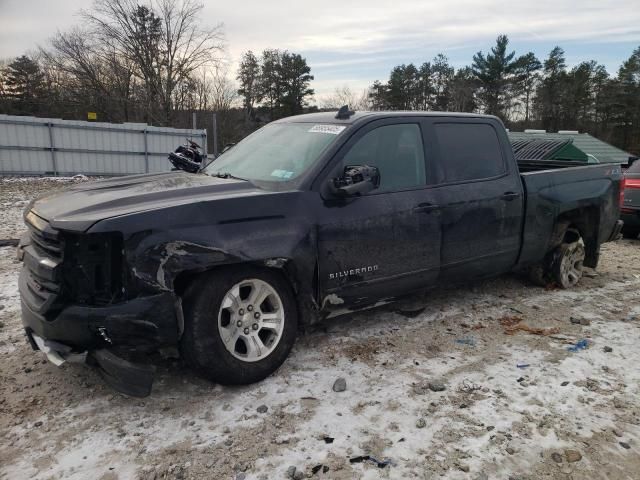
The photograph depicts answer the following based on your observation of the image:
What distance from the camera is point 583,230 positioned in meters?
5.73

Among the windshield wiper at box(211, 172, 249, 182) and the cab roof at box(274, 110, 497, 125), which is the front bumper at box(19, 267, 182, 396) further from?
the cab roof at box(274, 110, 497, 125)

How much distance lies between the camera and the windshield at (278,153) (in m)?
3.78

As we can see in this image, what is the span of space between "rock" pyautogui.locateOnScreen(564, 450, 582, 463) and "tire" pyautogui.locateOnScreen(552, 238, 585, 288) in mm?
3159

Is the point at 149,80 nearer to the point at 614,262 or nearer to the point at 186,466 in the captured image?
the point at 614,262

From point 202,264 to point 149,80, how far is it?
107 ft

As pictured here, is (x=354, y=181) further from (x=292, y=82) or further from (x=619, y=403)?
(x=292, y=82)

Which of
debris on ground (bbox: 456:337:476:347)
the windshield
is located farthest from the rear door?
the windshield

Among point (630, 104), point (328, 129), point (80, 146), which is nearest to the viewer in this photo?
point (328, 129)

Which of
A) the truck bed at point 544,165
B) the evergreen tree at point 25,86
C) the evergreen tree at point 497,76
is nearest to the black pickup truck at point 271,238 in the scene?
the truck bed at point 544,165

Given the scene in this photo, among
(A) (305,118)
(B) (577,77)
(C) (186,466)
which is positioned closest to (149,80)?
(A) (305,118)

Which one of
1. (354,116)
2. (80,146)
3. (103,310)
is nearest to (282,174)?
(354,116)

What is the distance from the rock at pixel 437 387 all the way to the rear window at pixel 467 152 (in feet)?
5.71

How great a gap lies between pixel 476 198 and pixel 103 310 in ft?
10.5

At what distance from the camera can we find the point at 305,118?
14.6 ft
